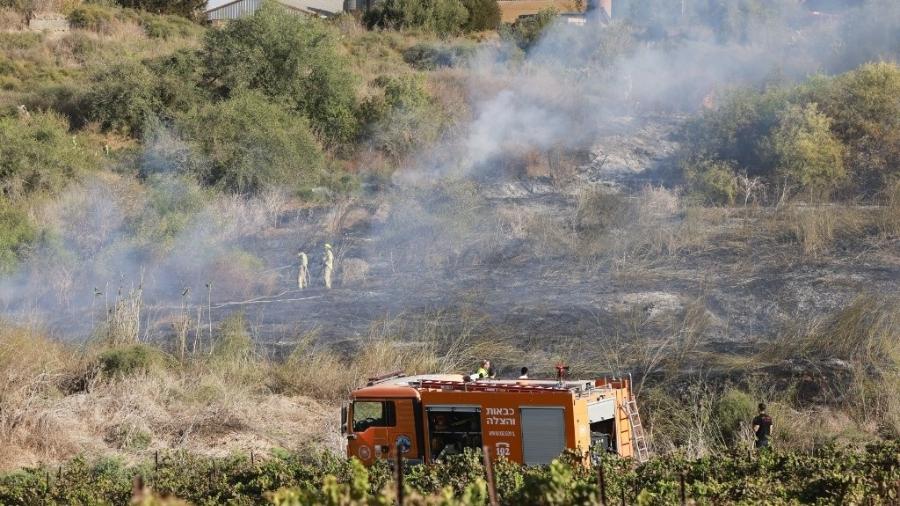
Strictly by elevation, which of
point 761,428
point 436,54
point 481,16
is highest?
point 481,16

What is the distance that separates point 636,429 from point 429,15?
38810 mm

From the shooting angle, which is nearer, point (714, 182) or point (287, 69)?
point (714, 182)

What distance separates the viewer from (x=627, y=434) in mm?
14461

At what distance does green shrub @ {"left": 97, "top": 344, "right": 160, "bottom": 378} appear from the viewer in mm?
18984

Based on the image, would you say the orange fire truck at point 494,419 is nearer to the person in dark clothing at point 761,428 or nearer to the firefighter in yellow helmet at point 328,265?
the person in dark clothing at point 761,428

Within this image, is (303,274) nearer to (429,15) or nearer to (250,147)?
(250,147)

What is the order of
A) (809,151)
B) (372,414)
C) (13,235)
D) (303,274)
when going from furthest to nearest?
(809,151), (13,235), (303,274), (372,414)

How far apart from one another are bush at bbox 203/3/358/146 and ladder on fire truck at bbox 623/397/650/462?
22.8 metres

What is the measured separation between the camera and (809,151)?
27.7 m

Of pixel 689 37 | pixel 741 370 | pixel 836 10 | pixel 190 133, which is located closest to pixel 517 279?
pixel 741 370

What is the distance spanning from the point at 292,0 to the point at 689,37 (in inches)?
1035

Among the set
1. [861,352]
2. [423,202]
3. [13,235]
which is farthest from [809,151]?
[13,235]

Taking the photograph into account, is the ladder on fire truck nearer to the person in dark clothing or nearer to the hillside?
the hillside

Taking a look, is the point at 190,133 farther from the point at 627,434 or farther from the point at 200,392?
the point at 627,434
